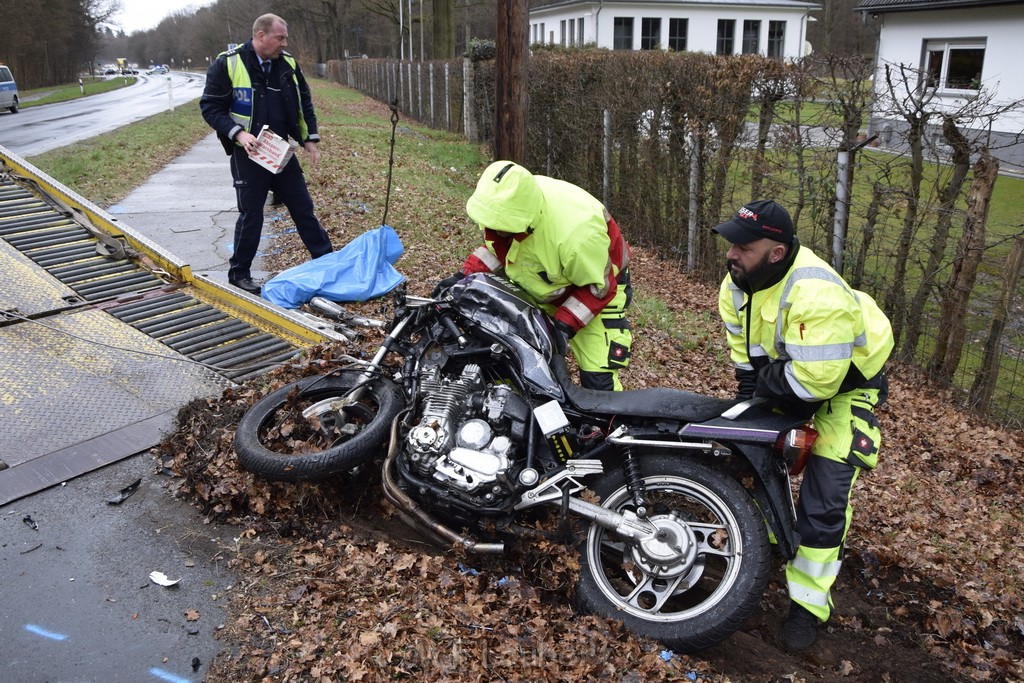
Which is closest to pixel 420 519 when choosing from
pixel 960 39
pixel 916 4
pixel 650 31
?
pixel 960 39

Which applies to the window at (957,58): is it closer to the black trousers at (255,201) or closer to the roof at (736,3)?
the roof at (736,3)

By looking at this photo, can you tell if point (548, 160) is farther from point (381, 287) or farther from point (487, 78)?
point (381, 287)

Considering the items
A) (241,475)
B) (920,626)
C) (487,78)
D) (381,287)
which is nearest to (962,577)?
(920,626)

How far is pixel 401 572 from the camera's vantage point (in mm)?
3699

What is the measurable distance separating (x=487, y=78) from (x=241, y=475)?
58.0 ft

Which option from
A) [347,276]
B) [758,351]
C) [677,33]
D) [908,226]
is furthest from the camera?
[677,33]

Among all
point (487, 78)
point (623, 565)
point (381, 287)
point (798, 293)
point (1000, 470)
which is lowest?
point (1000, 470)

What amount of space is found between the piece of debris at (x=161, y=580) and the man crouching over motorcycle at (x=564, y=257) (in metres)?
2.00

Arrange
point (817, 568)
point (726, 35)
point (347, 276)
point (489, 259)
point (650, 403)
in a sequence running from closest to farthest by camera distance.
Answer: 1. point (817, 568)
2. point (650, 403)
3. point (489, 259)
4. point (347, 276)
5. point (726, 35)

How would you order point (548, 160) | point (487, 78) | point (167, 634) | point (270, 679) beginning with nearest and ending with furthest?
point (270, 679), point (167, 634), point (548, 160), point (487, 78)

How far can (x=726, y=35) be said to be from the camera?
43.8m

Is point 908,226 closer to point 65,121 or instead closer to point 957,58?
point 957,58

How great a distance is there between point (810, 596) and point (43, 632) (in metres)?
3.42

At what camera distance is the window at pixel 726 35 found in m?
43.3
